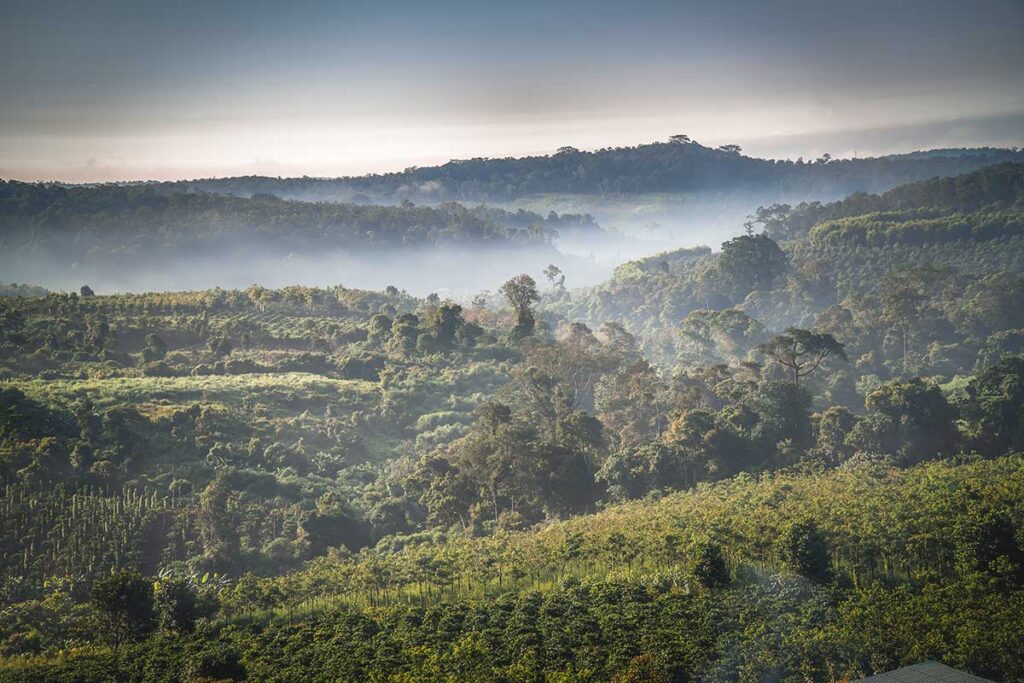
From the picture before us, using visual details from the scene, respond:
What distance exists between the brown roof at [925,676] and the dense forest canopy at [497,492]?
1.21 metres

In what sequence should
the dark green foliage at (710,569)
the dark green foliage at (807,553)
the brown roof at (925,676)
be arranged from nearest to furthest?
the brown roof at (925,676)
the dark green foliage at (807,553)
the dark green foliage at (710,569)

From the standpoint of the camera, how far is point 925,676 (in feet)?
50.2

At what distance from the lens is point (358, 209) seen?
118m

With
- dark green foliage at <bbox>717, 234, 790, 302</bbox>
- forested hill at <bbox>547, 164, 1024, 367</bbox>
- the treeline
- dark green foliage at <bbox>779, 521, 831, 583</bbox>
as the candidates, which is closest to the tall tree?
forested hill at <bbox>547, 164, 1024, 367</bbox>

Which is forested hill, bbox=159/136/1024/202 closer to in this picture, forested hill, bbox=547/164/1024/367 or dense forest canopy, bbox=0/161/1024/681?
forested hill, bbox=547/164/1024/367

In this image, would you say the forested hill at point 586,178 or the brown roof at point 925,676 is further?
the forested hill at point 586,178

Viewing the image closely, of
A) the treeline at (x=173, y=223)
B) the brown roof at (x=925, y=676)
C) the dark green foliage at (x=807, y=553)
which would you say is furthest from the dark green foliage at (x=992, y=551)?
the treeline at (x=173, y=223)

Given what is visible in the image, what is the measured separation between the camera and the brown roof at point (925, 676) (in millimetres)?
15125

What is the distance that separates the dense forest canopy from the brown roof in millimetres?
1213

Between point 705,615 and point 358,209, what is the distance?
341 feet

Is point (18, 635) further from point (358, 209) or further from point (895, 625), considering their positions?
point (358, 209)

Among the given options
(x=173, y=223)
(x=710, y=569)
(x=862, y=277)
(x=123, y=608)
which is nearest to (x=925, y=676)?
(x=710, y=569)

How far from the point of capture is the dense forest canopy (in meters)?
18.6

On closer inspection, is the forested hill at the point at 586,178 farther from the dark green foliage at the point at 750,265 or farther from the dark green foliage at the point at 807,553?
the dark green foliage at the point at 807,553
